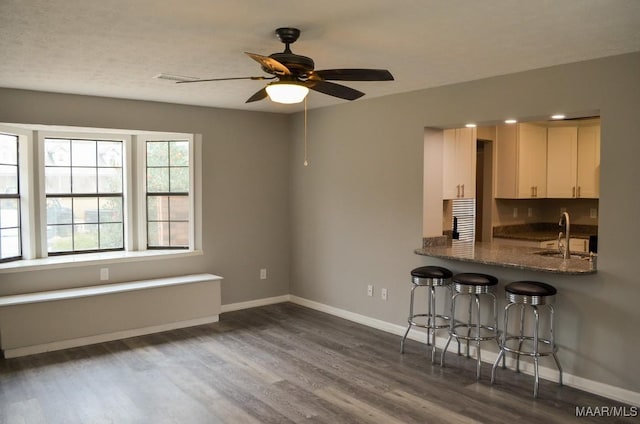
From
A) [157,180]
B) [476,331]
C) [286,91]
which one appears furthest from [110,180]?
[476,331]

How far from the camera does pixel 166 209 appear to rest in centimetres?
593

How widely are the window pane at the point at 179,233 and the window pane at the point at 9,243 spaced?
1.56m

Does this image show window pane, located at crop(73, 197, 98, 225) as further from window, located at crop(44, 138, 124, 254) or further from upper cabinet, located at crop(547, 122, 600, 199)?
upper cabinet, located at crop(547, 122, 600, 199)

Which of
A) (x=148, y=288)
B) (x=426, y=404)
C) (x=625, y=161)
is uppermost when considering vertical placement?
(x=625, y=161)

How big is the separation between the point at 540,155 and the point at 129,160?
16.7 ft

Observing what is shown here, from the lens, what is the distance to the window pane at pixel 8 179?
4.88m

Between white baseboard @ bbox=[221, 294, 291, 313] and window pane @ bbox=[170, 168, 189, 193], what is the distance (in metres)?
1.50

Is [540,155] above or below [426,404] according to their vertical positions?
above

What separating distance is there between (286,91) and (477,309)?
262 cm

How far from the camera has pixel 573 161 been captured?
6.48 m

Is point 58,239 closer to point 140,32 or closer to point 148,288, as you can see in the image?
point 148,288

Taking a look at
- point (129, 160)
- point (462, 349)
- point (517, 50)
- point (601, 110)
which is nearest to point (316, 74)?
point (517, 50)

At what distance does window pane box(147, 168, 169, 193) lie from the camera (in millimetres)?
5840

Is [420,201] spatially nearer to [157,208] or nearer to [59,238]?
[157,208]
